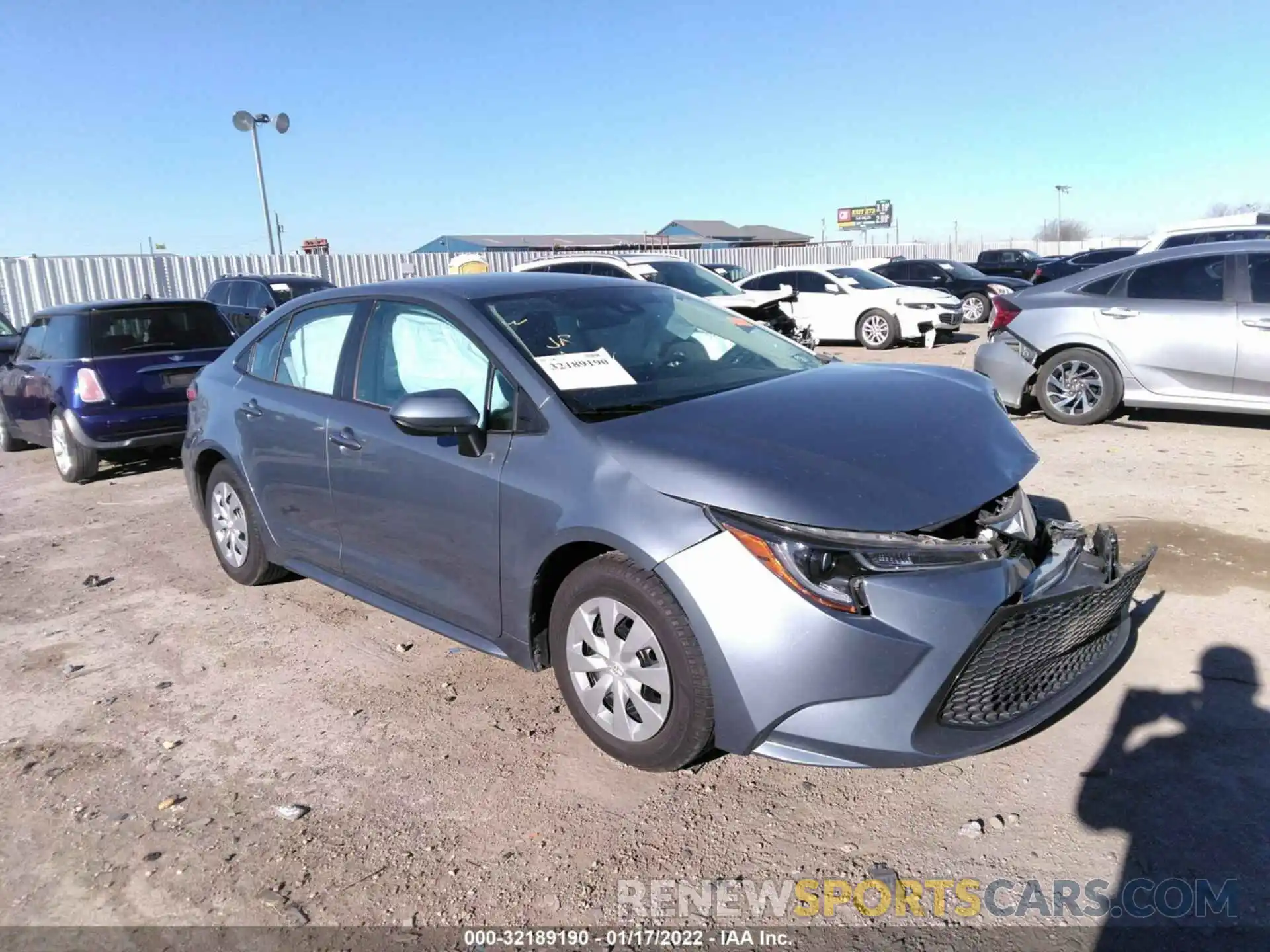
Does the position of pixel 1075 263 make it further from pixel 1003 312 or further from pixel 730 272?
pixel 1003 312

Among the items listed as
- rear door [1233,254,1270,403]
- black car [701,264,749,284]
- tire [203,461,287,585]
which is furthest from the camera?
black car [701,264,749,284]

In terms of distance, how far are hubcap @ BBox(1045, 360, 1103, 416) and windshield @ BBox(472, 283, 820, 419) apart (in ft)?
15.1

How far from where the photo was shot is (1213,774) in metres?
2.87

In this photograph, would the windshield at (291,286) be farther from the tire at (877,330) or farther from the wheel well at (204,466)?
the wheel well at (204,466)

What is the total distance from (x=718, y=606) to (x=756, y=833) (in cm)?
73

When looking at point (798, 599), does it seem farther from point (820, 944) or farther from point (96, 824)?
point (96, 824)

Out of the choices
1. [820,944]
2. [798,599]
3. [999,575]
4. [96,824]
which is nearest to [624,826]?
[820,944]

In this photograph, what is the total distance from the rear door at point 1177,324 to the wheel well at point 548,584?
621 centimetres

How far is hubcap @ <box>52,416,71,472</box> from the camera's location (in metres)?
8.05

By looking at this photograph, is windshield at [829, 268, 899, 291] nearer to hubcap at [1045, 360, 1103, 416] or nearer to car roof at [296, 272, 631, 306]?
hubcap at [1045, 360, 1103, 416]

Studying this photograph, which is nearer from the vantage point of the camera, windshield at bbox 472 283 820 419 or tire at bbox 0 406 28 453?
windshield at bbox 472 283 820 419

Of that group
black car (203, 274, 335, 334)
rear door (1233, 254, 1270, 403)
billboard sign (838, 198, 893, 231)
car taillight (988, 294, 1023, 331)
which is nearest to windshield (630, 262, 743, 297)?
black car (203, 274, 335, 334)

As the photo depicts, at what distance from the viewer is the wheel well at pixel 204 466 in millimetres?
5051

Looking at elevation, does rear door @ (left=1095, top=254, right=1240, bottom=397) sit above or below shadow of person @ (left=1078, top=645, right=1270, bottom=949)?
above
